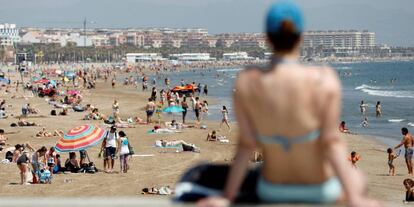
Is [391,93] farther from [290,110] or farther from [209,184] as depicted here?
[290,110]

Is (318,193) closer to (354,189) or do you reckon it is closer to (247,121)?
(354,189)

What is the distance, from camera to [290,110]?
2.81 meters

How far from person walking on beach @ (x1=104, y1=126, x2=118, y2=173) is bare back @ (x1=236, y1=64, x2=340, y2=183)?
12996 millimetres

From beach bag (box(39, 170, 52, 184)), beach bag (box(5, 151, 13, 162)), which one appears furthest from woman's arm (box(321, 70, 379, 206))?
beach bag (box(5, 151, 13, 162))

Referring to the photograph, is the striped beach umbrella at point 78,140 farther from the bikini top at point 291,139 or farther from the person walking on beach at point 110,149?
the bikini top at point 291,139

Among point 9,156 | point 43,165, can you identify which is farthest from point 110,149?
point 9,156

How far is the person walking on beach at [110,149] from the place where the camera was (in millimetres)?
15711

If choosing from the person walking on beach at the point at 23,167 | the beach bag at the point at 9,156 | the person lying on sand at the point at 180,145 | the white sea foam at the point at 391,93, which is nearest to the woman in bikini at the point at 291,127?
the person walking on beach at the point at 23,167

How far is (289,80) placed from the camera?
281 cm

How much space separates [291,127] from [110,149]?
43.3 ft

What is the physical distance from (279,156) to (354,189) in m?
0.32

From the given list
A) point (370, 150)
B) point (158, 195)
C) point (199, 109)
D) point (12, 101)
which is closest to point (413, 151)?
point (370, 150)

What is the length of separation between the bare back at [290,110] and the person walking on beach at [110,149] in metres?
13.0

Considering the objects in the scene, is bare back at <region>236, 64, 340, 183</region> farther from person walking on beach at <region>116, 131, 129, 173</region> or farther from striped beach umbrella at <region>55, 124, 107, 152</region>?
person walking on beach at <region>116, 131, 129, 173</region>
